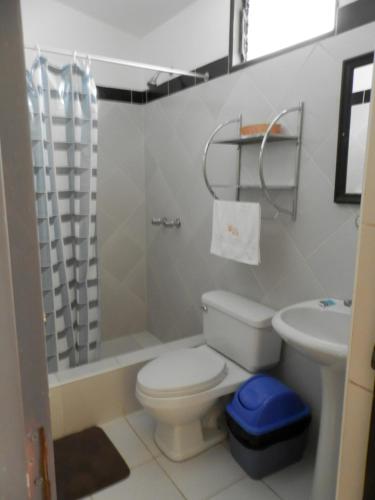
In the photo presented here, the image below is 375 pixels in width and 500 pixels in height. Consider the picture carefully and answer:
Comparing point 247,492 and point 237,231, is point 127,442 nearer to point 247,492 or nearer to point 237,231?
point 247,492

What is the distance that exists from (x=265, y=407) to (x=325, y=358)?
1.85 feet

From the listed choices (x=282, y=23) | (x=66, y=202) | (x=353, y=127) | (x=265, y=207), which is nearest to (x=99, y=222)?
(x=66, y=202)

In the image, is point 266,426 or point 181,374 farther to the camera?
point 181,374

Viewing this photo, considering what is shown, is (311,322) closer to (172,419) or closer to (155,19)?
(172,419)

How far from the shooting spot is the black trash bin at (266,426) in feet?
5.48

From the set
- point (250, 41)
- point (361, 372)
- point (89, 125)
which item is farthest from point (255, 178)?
point (361, 372)

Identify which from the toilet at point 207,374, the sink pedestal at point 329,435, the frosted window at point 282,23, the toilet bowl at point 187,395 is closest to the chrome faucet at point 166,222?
the toilet at point 207,374

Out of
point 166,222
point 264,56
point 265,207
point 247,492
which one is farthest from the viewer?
point 166,222

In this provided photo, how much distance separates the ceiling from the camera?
A: 2.38m

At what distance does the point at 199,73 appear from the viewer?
231cm

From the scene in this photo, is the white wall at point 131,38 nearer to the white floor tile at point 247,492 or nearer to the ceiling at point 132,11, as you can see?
the ceiling at point 132,11

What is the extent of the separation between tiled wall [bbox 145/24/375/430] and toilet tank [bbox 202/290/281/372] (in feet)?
0.32

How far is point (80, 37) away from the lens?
Result: 8.46 ft

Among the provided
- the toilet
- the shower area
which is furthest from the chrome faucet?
the toilet
